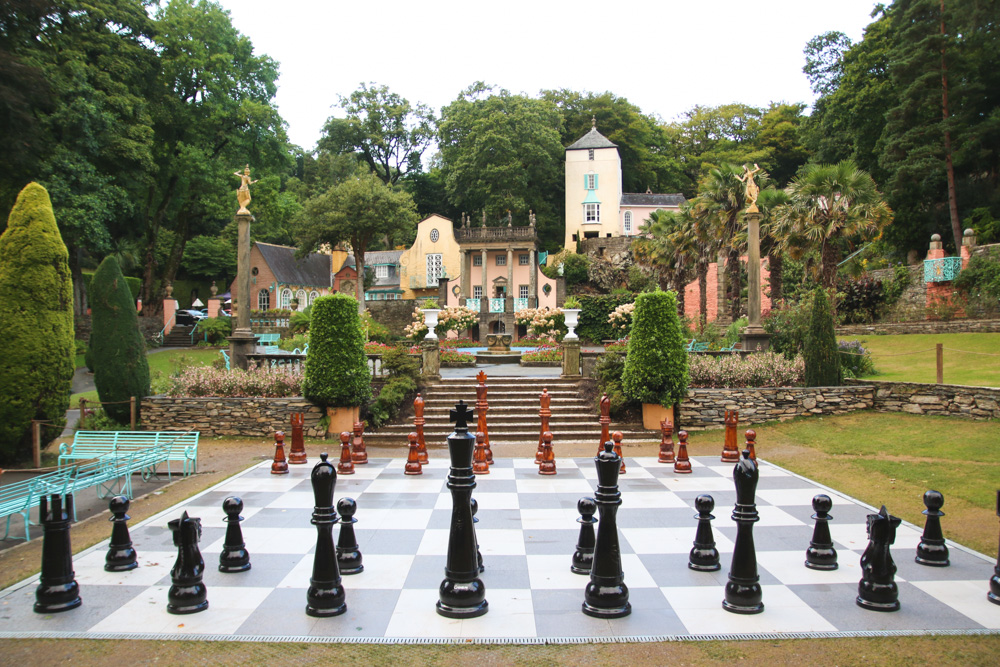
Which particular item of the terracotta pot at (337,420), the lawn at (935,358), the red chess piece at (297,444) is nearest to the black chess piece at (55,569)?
the red chess piece at (297,444)

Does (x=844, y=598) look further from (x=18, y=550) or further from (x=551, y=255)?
(x=551, y=255)

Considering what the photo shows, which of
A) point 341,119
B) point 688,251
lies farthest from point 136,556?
point 341,119

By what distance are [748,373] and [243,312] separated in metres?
13.2

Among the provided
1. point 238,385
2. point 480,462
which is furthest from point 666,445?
point 238,385

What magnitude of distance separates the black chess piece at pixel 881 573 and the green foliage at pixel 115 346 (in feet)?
45.9

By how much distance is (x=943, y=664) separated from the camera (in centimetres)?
402

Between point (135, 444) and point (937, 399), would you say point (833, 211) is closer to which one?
point (937, 399)

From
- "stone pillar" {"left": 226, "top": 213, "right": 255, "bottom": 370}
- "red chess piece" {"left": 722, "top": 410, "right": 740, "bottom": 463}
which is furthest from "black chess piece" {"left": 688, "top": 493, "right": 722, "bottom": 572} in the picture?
"stone pillar" {"left": 226, "top": 213, "right": 255, "bottom": 370}

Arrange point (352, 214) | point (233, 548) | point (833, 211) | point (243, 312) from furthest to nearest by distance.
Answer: point (352, 214)
point (833, 211)
point (243, 312)
point (233, 548)

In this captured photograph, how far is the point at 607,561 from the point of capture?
4.71 meters

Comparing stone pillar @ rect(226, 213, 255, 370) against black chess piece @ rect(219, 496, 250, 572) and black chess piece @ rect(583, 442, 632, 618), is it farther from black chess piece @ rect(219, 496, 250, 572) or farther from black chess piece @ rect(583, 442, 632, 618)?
black chess piece @ rect(583, 442, 632, 618)

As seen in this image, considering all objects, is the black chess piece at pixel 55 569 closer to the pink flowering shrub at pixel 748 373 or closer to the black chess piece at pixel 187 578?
the black chess piece at pixel 187 578

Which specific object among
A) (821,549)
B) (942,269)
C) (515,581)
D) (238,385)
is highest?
(942,269)

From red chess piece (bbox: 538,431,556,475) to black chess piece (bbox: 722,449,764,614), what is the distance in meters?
4.70
